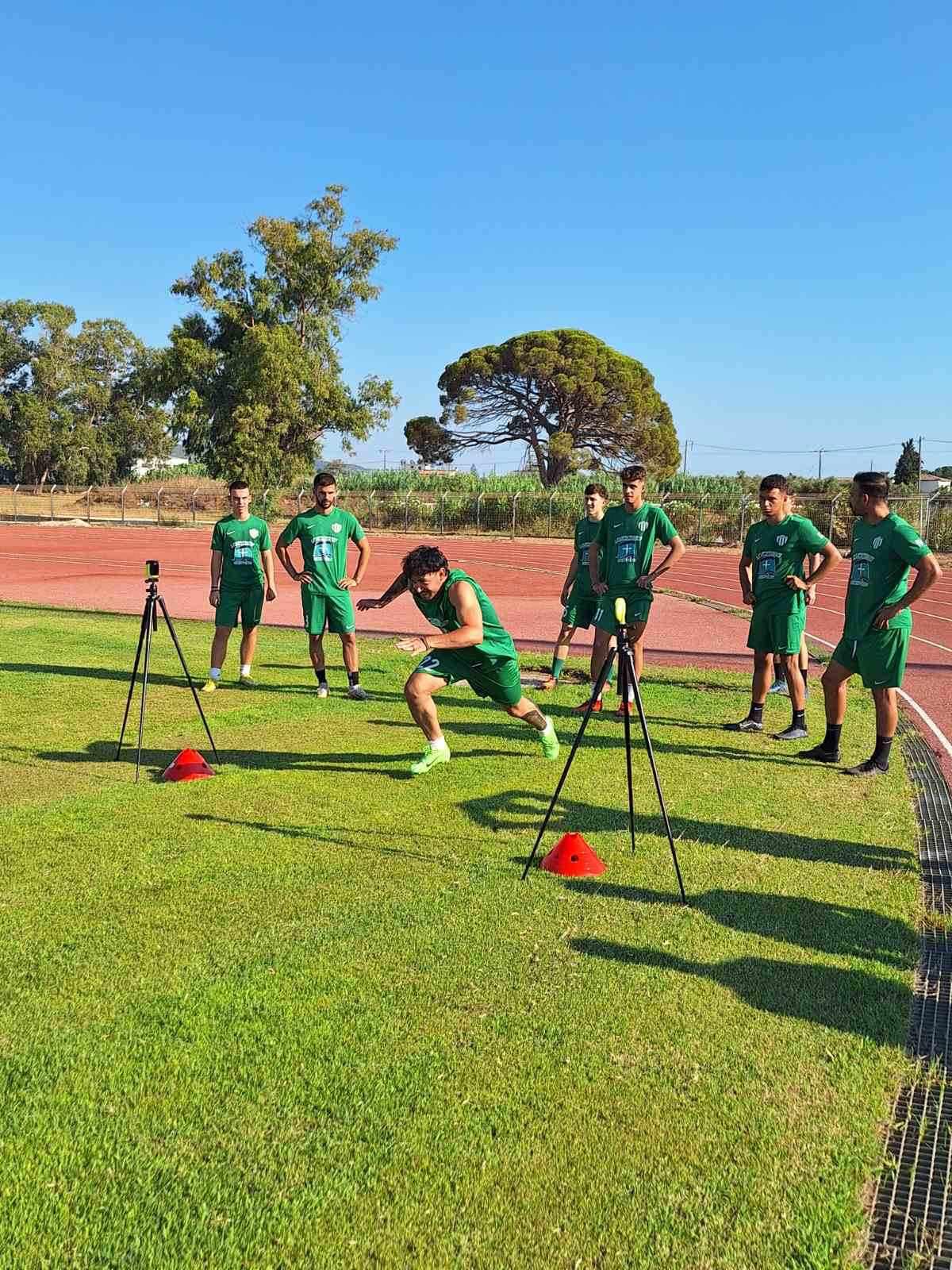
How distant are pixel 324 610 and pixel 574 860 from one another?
4.99 m

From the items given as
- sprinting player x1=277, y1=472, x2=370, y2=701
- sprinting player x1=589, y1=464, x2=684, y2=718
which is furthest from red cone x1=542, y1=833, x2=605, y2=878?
sprinting player x1=277, y1=472, x2=370, y2=701

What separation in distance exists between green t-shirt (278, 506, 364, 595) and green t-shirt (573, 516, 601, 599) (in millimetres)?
2150

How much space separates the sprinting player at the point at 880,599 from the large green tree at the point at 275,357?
136 ft

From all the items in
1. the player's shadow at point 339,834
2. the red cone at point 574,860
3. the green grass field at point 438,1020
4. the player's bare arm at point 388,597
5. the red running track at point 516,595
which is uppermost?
the player's bare arm at point 388,597

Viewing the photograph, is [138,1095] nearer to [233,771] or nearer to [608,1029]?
[608,1029]

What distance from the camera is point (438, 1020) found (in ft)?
11.3

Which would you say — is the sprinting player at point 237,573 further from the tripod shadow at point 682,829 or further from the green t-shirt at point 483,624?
the tripod shadow at point 682,829

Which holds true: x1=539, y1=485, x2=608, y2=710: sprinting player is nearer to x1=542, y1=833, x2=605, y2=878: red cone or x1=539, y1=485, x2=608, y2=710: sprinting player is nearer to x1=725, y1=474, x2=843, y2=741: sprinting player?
A: x1=725, y1=474, x2=843, y2=741: sprinting player

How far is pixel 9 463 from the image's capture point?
63.5 meters

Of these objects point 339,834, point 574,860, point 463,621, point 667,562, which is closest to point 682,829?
point 574,860

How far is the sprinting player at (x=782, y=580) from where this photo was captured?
307 inches

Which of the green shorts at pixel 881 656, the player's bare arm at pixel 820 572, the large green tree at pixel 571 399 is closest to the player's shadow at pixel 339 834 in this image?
the green shorts at pixel 881 656

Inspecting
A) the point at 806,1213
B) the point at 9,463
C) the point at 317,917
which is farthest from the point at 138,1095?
the point at 9,463

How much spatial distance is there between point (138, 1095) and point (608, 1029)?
1568mm
